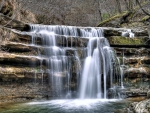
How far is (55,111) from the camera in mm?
7918

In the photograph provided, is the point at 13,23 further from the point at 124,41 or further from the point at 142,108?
the point at 142,108

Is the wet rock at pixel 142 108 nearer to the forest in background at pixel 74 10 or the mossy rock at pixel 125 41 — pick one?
the mossy rock at pixel 125 41

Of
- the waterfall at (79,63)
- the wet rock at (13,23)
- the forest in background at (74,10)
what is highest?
the forest in background at (74,10)

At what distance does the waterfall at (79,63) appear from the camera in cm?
1066

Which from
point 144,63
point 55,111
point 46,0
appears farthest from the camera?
point 46,0

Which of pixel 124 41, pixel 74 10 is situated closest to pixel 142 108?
pixel 124 41

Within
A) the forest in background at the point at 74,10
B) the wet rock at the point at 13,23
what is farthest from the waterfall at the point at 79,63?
the forest in background at the point at 74,10

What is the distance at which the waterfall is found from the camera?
10656mm

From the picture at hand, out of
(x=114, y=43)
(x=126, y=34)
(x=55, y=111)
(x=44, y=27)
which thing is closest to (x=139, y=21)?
(x=126, y=34)

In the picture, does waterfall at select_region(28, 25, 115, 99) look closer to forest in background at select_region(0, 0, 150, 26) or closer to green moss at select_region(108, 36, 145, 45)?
green moss at select_region(108, 36, 145, 45)

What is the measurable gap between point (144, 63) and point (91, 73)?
300 cm

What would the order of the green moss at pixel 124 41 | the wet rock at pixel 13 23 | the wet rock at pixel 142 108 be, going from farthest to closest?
the green moss at pixel 124 41
the wet rock at pixel 13 23
the wet rock at pixel 142 108

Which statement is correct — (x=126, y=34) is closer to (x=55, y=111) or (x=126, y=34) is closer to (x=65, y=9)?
(x=55, y=111)

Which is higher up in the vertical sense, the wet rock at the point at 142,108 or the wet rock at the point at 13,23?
the wet rock at the point at 13,23
